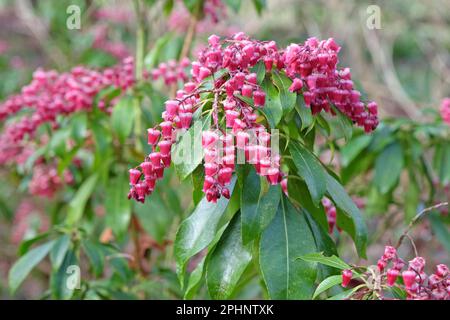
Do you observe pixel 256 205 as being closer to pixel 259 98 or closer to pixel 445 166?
pixel 259 98

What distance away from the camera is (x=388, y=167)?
7.70 ft

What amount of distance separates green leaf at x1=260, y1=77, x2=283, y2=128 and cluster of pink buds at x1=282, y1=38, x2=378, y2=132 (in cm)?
4

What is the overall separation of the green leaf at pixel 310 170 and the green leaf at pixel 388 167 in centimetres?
102

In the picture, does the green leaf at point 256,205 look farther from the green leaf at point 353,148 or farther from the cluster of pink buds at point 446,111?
the cluster of pink buds at point 446,111

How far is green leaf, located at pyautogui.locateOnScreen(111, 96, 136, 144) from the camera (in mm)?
2143

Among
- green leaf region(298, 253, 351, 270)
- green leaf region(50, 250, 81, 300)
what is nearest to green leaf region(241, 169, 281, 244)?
green leaf region(298, 253, 351, 270)

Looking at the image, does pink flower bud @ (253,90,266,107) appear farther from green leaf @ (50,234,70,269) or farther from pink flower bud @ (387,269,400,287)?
green leaf @ (50,234,70,269)

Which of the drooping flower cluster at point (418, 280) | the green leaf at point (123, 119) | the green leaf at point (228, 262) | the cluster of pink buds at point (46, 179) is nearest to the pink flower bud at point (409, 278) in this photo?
the drooping flower cluster at point (418, 280)

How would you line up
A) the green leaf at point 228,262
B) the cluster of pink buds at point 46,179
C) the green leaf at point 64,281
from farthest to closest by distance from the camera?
the cluster of pink buds at point 46,179 < the green leaf at point 64,281 < the green leaf at point 228,262

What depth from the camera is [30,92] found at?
235 cm

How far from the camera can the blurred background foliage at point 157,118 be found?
2.34 m

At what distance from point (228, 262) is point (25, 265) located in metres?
0.87

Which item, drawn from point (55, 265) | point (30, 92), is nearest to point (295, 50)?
point (55, 265)

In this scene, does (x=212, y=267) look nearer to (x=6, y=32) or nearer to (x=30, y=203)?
(x=30, y=203)
